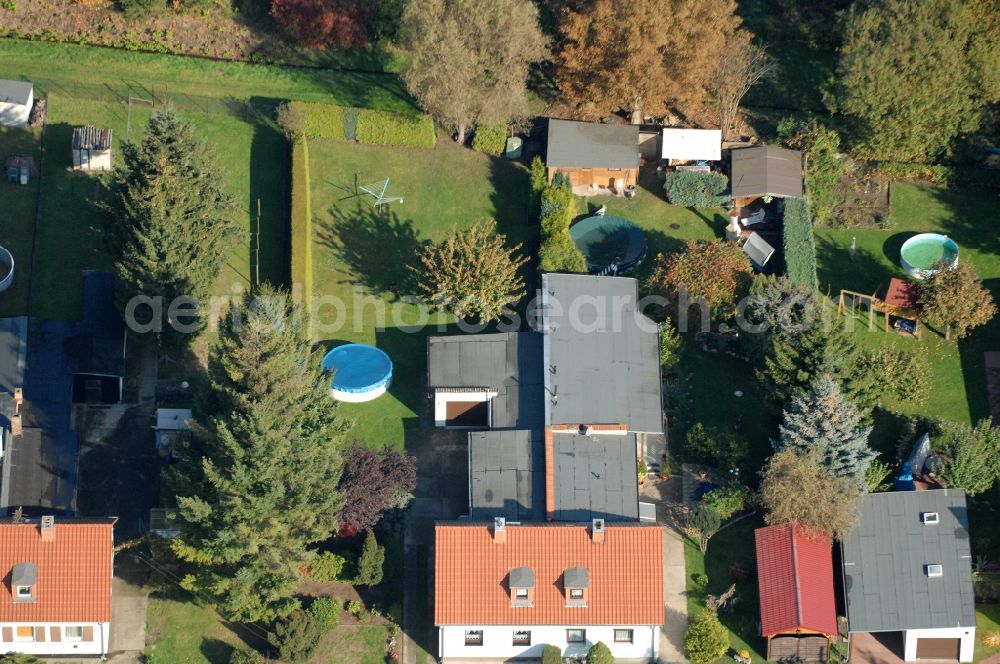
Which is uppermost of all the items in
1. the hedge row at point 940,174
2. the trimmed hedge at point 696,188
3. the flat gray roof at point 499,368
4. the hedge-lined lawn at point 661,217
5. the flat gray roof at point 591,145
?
the flat gray roof at point 591,145

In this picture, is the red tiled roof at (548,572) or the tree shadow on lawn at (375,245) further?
the tree shadow on lawn at (375,245)

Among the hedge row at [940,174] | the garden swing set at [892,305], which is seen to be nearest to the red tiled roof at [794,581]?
the garden swing set at [892,305]

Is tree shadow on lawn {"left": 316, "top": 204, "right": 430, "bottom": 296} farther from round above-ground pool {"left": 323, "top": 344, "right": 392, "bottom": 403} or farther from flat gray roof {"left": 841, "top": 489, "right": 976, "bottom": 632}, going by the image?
flat gray roof {"left": 841, "top": 489, "right": 976, "bottom": 632}

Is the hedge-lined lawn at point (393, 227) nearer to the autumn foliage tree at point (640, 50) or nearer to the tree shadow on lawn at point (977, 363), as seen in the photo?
the autumn foliage tree at point (640, 50)

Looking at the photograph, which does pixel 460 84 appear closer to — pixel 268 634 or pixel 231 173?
pixel 231 173

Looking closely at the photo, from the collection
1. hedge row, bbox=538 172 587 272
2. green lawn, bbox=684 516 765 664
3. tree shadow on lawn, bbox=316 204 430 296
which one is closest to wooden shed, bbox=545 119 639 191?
hedge row, bbox=538 172 587 272

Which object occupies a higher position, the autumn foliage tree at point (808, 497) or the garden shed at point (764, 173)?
the garden shed at point (764, 173)

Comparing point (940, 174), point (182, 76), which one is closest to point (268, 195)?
point (182, 76)
